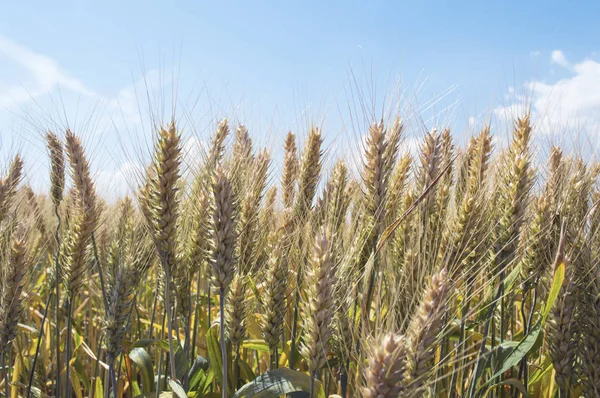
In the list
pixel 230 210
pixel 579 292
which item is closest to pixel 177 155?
pixel 230 210

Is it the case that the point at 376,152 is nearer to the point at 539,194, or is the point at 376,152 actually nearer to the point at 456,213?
A: the point at 456,213

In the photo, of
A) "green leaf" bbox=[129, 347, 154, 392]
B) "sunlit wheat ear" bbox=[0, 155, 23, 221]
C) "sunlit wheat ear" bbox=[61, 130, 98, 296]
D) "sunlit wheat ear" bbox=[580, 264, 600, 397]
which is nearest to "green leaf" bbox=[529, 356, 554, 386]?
"sunlit wheat ear" bbox=[580, 264, 600, 397]

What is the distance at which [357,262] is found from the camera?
231 centimetres

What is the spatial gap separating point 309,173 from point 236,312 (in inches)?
37.1

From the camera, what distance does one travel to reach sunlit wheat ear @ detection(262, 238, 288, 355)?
2234 mm

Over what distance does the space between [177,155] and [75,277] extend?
931mm

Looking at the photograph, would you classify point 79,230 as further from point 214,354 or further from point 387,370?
point 387,370

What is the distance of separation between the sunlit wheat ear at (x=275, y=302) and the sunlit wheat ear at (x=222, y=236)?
0.35 meters

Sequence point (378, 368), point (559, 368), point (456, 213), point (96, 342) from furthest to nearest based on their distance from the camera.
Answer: point (96, 342)
point (456, 213)
point (559, 368)
point (378, 368)

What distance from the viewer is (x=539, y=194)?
2.74m

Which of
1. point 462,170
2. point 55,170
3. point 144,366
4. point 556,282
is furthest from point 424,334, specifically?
point 55,170

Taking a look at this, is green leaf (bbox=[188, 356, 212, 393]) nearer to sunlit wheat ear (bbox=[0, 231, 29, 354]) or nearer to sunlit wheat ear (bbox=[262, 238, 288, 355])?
sunlit wheat ear (bbox=[262, 238, 288, 355])

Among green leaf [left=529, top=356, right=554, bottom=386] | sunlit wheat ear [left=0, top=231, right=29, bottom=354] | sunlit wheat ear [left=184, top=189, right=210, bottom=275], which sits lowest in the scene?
green leaf [left=529, top=356, right=554, bottom=386]

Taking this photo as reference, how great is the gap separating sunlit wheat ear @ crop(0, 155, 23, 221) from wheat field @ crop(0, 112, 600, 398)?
0.04ft
